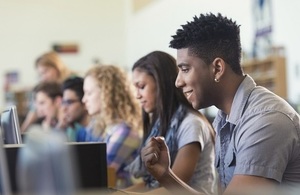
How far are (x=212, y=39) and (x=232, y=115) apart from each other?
248 millimetres

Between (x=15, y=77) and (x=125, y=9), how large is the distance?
103 inches

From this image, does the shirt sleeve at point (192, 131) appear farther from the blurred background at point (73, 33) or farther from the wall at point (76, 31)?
the wall at point (76, 31)

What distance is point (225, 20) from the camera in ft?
6.53

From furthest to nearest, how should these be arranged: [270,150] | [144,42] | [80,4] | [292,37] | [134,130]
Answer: [80,4] → [144,42] → [292,37] → [134,130] → [270,150]

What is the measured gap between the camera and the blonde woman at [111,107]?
312 cm

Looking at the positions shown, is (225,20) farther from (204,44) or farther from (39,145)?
(39,145)

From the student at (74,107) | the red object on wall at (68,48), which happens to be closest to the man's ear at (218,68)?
the student at (74,107)

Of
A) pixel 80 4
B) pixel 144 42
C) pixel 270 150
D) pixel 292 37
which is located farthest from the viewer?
pixel 80 4

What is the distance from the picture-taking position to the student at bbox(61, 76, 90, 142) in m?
3.79

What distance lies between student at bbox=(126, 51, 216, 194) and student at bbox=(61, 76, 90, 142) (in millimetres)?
1075

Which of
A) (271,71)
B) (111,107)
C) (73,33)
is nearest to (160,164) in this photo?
(111,107)

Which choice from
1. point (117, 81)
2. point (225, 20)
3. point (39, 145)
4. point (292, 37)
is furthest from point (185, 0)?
point (39, 145)

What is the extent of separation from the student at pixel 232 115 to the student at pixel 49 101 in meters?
2.60

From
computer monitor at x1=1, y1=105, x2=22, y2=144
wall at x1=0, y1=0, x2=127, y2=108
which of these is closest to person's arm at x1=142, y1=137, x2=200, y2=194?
computer monitor at x1=1, y1=105, x2=22, y2=144
